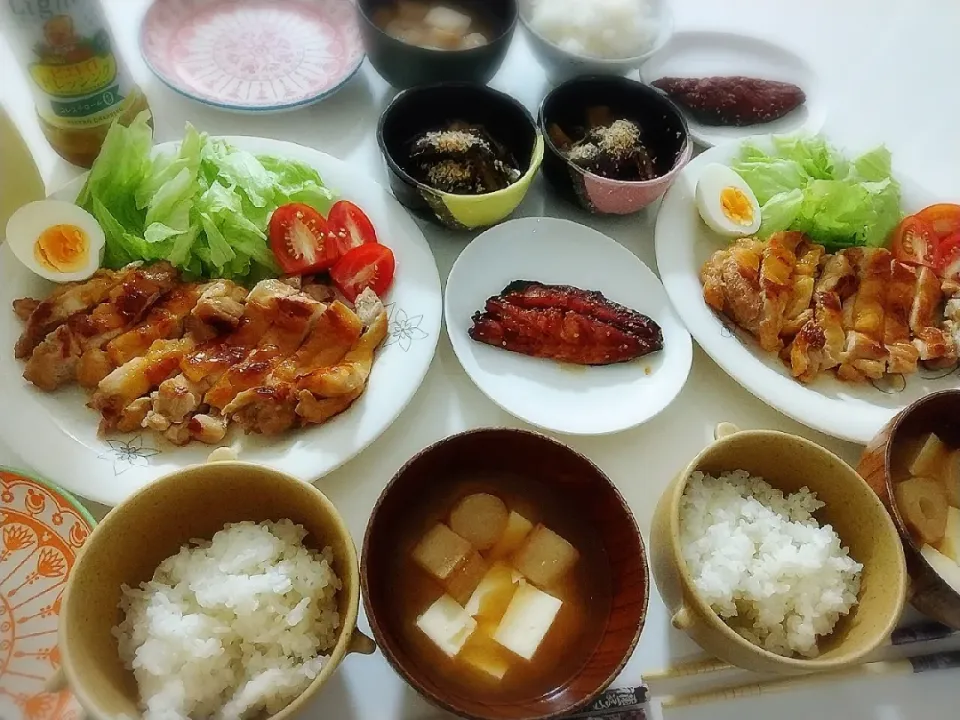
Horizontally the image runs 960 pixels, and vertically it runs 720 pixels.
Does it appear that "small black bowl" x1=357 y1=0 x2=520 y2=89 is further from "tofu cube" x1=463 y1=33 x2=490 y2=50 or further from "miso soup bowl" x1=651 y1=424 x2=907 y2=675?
"miso soup bowl" x1=651 y1=424 x2=907 y2=675

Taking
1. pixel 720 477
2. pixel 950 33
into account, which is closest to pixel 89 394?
pixel 720 477

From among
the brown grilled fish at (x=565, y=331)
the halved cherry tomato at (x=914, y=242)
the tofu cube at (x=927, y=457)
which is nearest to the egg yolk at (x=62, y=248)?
the brown grilled fish at (x=565, y=331)

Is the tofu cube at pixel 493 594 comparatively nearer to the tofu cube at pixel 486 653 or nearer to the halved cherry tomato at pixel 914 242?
the tofu cube at pixel 486 653

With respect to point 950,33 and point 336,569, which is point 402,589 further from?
point 950,33

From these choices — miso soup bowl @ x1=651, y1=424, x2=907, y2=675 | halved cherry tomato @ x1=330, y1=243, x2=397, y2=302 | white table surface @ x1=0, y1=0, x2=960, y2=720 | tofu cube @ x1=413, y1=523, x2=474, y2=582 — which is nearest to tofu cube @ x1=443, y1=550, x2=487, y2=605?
tofu cube @ x1=413, y1=523, x2=474, y2=582

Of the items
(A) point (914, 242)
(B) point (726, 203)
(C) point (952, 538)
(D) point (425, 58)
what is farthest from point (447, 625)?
(A) point (914, 242)

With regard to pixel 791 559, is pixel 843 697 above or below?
below
